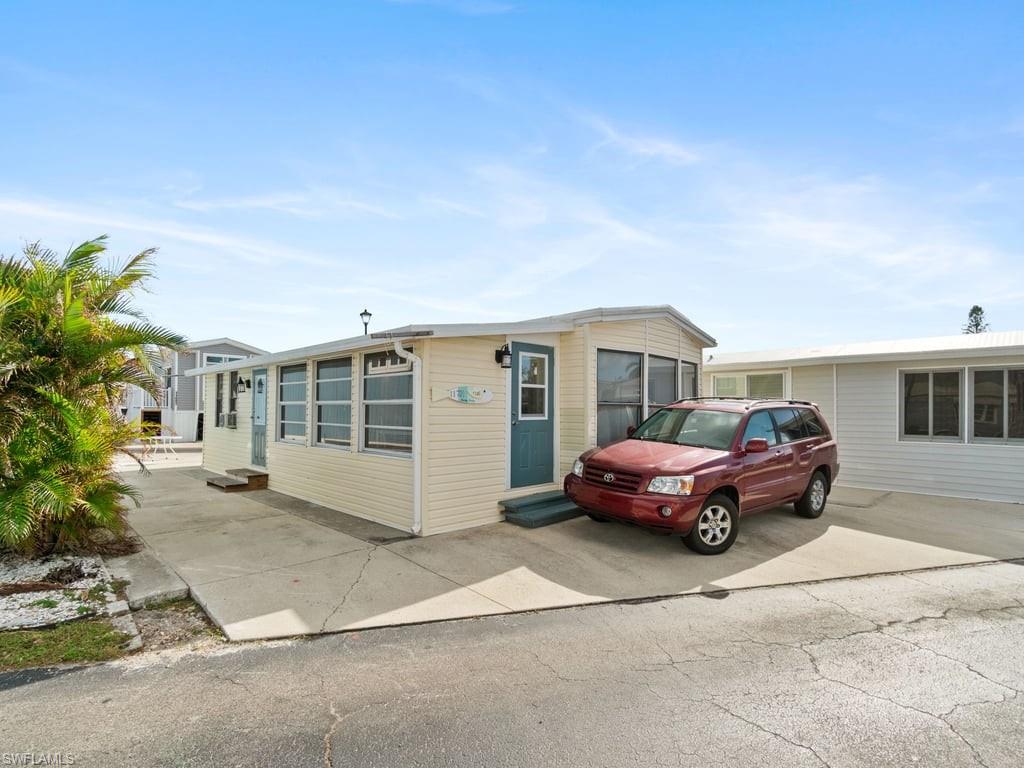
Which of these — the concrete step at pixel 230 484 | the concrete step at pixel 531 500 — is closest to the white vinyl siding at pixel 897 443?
the concrete step at pixel 531 500

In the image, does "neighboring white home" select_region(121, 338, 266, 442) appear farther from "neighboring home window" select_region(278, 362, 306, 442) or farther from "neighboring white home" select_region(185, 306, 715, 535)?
"neighboring home window" select_region(278, 362, 306, 442)

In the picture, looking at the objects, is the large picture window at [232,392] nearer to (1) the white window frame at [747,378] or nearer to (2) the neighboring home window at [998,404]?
(1) the white window frame at [747,378]

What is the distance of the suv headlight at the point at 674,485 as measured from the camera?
5.62 meters

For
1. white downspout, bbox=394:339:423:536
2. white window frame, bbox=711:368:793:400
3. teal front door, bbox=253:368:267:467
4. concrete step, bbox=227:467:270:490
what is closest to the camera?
white downspout, bbox=394:339:423:536

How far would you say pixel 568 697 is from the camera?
9.93ft

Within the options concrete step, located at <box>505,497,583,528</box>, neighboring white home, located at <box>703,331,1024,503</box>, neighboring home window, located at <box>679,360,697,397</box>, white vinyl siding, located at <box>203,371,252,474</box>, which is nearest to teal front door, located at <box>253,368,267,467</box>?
white vinyl siding, located at <box>203,371,252,474</box>

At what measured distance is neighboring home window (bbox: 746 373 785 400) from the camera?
11.8 meters

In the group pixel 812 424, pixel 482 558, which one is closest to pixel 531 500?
pixel 482 558

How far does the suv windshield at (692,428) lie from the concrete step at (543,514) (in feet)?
4.77

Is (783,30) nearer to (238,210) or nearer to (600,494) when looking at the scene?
(600,494)

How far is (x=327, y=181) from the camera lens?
834 cm

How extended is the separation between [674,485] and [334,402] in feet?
19.2

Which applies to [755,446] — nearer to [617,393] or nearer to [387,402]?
[617,393]

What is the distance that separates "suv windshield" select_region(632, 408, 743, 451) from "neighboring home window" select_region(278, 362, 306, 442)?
6.26 m
